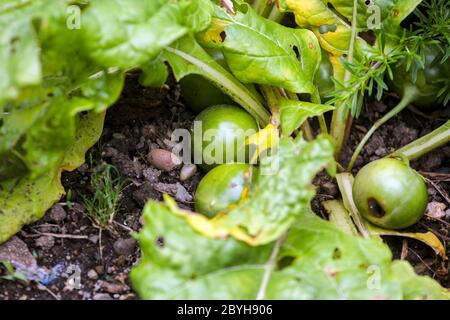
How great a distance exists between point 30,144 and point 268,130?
2.68 feet

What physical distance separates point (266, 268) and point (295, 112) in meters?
0.69

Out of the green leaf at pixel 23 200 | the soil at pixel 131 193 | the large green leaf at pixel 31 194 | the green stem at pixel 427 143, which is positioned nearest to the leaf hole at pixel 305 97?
the soil at pixel 131 193

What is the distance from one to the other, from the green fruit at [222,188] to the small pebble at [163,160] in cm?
28

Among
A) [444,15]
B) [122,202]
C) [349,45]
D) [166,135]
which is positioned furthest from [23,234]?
[444,15]

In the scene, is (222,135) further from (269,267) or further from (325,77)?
(269,267)

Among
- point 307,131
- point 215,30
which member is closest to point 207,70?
point 215,30

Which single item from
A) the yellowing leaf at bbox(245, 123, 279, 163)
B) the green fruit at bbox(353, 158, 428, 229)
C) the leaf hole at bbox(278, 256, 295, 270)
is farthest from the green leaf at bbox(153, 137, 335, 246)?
the green fruit at bbox(353, 158, 428, 229)

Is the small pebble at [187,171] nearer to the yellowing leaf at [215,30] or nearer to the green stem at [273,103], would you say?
the green stem at [273,103]

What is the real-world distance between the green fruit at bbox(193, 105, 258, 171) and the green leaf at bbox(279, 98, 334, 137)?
0.12 metres

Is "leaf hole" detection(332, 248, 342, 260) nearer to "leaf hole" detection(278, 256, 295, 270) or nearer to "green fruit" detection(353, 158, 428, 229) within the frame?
"leaf hole" detection(278, 256, 295, 270)

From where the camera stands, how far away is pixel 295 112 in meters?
2.27

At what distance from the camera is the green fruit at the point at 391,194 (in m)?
2.18

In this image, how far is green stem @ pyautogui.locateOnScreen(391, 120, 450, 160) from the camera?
8.16ft

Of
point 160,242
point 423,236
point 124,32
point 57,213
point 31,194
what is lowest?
point 423,236
